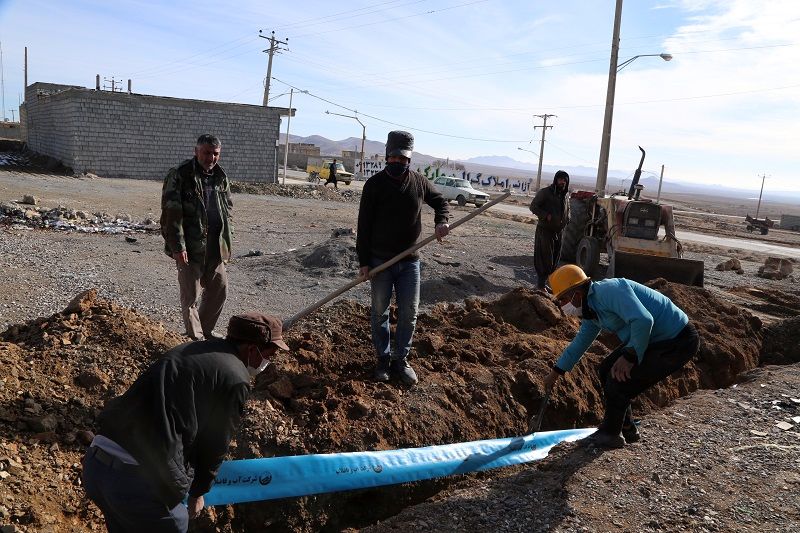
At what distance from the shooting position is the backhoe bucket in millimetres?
10523

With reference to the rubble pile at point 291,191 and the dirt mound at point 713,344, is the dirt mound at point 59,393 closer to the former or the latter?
the dirt mound at point 713,344

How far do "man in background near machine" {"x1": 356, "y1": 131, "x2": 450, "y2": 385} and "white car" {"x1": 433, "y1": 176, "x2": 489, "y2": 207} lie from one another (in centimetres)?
2687

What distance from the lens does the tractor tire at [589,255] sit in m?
11.3

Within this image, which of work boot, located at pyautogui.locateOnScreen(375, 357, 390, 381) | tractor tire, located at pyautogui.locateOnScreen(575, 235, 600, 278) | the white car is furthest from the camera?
the white car

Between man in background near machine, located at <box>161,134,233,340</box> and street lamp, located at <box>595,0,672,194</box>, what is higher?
Answer: street lamp, located at <box>595,0,672,194</box>

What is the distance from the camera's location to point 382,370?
4.86m

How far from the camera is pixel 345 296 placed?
8.45 metres

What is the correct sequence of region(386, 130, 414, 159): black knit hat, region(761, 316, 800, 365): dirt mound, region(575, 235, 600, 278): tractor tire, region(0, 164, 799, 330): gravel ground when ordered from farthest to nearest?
region(575, 235, 600, 278): tractor tire < region(761, 316, 800, 365): dirt mound < region(0, 164, 799, 330): gravel ground < region(386, 130, 414, 159): black knit hat

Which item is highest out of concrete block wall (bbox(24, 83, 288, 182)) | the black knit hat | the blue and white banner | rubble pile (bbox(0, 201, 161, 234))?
concrete block wall (bbox(24, 83, 288, 182))

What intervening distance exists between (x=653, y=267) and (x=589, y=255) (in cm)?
113

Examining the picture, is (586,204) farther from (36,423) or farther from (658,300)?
Result: (36,423)

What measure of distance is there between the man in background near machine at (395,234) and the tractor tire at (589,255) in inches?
278

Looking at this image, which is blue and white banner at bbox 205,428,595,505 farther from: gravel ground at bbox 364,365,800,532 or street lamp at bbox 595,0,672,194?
street lamp at bbox 595,0,672,194

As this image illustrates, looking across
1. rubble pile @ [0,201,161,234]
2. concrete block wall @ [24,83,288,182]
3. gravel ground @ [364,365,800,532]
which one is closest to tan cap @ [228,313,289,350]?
gravel ground @ [364,365,800,532]
